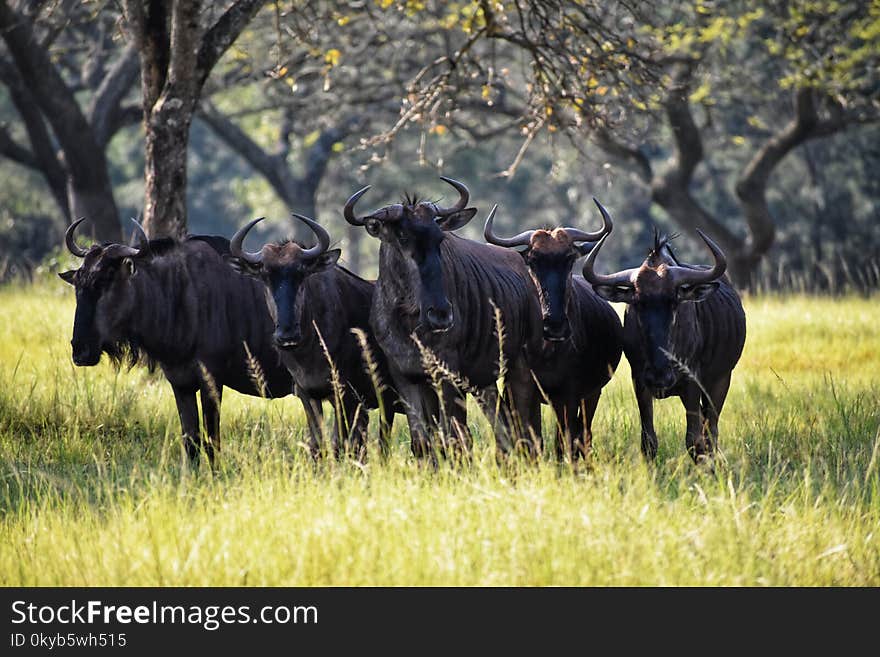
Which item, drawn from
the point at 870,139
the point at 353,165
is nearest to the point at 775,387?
the point at 870,139

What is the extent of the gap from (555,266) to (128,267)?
286cm

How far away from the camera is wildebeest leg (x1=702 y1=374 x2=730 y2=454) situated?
896cm

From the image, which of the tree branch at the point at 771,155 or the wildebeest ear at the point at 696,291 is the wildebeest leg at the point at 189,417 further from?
the tree branch at the point at 771,155

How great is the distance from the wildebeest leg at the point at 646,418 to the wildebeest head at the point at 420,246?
1416 mm

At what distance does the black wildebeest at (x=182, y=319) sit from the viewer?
8.70 m

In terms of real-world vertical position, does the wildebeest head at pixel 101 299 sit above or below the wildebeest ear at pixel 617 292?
above

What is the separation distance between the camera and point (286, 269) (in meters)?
8.16

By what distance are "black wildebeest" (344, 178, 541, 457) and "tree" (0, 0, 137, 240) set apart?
917cm

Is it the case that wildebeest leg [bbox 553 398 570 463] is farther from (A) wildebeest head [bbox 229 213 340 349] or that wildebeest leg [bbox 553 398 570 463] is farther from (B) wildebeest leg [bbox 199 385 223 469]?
(B) wildebeest leg [bbox 199 385 223 469]

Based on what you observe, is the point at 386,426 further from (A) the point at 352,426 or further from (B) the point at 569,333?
(B) the point at 569,333

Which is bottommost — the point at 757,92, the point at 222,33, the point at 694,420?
the point at 694,420

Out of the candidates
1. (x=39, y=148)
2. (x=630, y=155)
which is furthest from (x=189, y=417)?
(x=630, y=155)

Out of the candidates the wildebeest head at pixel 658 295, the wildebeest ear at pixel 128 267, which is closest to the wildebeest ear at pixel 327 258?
the wildebeest ear at pixel 128 267
